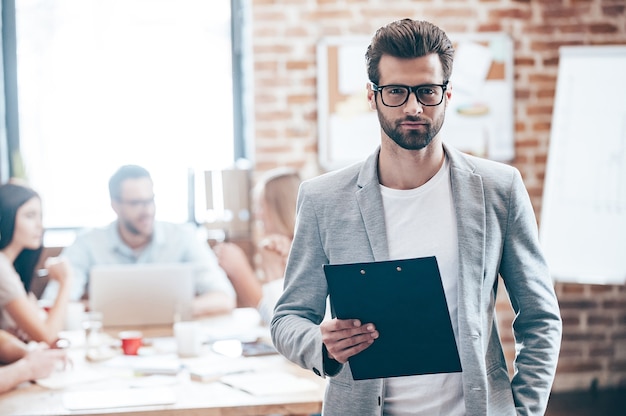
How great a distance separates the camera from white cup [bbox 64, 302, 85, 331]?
11.5 ft

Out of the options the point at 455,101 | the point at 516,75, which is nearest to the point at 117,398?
the point at 455,101

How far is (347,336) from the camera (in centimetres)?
161

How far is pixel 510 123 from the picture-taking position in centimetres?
474

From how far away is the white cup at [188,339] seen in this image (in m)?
2.89

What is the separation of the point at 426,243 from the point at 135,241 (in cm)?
274

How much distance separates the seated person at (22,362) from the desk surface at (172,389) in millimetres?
31

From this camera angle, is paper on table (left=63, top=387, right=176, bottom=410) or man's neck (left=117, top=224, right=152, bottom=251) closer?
paper on table (left=63, top=387, right=176, bottom=410)

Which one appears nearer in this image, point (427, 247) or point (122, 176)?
point (427, 247)

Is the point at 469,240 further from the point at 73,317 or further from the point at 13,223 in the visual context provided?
the point at 73,317

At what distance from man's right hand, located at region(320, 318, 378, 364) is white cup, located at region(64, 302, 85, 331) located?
85.5 inches

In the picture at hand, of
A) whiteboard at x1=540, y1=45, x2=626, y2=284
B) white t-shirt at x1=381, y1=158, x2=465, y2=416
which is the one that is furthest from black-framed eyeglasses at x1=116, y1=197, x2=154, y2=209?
white t-shirt at x1=381, y1=158, x2=465, y2=416

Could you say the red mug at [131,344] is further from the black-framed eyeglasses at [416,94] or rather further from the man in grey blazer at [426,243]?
the black-framed eyeglasses at [416,94]

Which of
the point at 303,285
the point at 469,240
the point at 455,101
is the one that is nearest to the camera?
the point at 469,240

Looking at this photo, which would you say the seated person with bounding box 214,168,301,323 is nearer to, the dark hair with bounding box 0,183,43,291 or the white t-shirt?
the dark hair with bounding box 0,183,43,291
